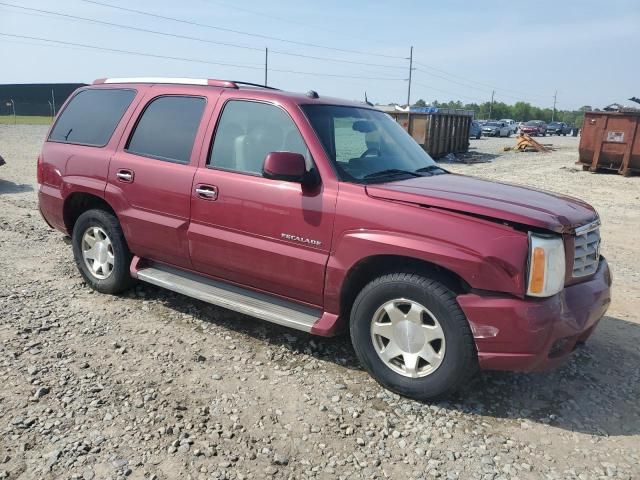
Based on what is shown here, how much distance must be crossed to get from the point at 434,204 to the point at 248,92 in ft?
5.94

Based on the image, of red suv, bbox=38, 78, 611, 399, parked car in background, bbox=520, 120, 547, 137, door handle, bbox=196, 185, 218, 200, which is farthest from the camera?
parked car in background, bbox=520, 120, 547, 137

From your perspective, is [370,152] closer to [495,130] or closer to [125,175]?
[125,175]

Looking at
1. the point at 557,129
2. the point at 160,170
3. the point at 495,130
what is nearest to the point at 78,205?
the point at 160,170

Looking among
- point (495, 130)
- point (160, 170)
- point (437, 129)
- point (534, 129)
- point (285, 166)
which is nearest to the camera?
point (285, 166)

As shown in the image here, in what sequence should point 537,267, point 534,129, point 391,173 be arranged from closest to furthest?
point 537,267 < point 391,173 < point 534,129

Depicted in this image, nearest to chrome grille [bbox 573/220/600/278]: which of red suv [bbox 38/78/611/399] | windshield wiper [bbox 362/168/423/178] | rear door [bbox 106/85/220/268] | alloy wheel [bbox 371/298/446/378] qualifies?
Answer: red suv [bbox 38/78/611/399]

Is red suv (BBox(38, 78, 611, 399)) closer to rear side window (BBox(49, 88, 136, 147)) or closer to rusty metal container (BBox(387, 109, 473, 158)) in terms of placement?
rear side window (BBox(49, 88, 136, 147))

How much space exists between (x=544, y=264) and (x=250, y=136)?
2298mm

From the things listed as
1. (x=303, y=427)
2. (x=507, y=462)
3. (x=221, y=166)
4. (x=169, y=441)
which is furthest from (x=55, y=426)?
(x=507, y=462)

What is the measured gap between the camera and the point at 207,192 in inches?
161

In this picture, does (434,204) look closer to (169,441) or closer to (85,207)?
(169,441)

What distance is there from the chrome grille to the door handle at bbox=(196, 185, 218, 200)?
8.25ft

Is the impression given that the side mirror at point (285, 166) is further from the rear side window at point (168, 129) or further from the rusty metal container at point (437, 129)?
the rusty metal container at point (437, 129)

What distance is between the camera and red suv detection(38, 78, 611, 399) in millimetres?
3123
